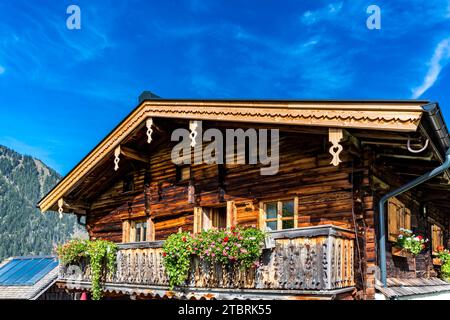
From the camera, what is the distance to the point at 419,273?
15.0 m

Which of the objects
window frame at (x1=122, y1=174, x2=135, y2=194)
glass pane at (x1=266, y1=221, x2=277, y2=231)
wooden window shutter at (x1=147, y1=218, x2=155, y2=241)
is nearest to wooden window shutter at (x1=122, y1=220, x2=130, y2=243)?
window frame at (x1=122, y1=174, x2=135, y2=194)

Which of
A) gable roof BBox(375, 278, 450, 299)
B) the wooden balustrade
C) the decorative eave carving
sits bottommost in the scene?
gable roof BBox(375, 278, 450, 299)

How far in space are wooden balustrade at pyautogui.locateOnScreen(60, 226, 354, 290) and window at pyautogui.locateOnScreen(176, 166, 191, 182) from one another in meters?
3.64

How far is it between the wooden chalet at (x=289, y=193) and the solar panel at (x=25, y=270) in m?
5.67

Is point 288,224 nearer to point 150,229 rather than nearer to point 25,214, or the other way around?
point 150,229

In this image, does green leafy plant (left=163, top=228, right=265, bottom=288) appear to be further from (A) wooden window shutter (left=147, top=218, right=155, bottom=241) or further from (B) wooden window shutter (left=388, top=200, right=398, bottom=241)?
(B) wooden window shutter (left=388, top=200, right=398, bottom=241)

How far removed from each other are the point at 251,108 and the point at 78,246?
23.9ft

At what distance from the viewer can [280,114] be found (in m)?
11.3

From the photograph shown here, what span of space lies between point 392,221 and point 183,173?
6.20 m

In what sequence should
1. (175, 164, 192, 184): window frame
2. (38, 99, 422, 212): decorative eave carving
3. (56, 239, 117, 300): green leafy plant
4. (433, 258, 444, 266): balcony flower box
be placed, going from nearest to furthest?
(38, 99, 422, 212): decorative eave carving < (56, 239, 117, 300): green leafy plant < (175, 164, 192, 184): window frame < (433, 258, 444, 266): balcony flower box

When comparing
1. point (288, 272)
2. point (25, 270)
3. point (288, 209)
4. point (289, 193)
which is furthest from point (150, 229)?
point (25, 270)

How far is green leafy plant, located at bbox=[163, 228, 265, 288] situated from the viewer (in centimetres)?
1052

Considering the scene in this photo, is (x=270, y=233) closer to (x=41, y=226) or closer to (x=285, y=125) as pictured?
(x=285, y=125)
